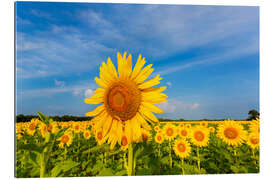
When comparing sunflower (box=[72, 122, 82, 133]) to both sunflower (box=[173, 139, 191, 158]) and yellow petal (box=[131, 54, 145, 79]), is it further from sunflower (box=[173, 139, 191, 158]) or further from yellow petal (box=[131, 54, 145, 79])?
sunflower (box=[173, 139, 191, 158])

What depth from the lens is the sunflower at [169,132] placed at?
10.7 feet

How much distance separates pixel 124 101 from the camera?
2.44m

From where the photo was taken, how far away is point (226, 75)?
3307mm

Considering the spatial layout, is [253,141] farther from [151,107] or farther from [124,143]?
[124,143]

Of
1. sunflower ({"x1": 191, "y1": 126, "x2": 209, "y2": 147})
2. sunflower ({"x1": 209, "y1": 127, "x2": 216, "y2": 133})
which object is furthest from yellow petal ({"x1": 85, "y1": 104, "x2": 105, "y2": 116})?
sunflower ({"x1": 209, "y1": 127, "x2": 216, "y2": 133})

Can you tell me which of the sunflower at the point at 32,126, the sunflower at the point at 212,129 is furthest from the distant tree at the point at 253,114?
the sunflower at the point at 32,126

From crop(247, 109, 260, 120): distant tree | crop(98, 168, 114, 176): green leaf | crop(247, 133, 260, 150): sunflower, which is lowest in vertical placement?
crop(98, 168, 114, 176): green leaf

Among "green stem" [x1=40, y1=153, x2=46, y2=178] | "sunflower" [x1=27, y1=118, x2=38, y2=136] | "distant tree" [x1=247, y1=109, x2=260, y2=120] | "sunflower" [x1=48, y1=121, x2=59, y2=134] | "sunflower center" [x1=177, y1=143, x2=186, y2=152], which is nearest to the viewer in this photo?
"green stem" [x1=40, y1=153, x2=46, y2=178]

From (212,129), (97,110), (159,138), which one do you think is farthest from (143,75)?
(212,129)

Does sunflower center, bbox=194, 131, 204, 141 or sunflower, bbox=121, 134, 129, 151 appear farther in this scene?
sunflower center, bbox=194, 131, 204, 141

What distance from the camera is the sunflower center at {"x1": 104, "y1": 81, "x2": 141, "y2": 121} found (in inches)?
96.0

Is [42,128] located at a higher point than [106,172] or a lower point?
higher

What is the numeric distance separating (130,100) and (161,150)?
1148 millimetres

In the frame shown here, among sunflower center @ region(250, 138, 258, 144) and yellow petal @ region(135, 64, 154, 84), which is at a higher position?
yellow petal @ region(135, 64, 154, 84)
